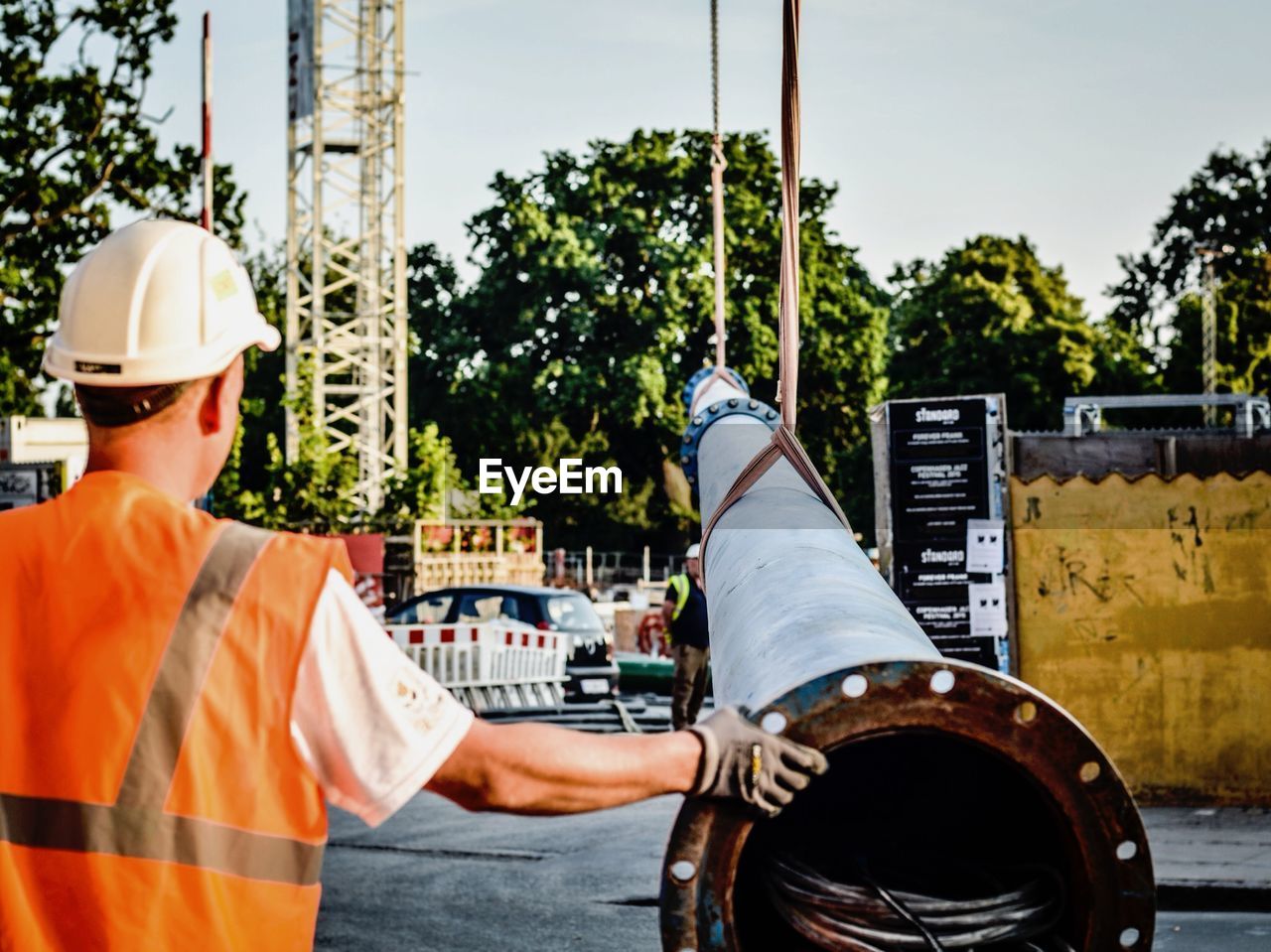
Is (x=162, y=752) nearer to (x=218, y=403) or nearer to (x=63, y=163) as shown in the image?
(x=218, y=403)

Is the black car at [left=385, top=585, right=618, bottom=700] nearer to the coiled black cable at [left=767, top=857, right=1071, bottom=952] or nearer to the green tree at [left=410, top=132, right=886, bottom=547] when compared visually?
the coiled black cable at [left=767, top=857, right=1071, bottom=952]

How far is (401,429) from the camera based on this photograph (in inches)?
1641

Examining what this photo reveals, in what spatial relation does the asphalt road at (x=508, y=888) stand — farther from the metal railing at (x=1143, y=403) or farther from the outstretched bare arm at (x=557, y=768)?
the metal railing at (x=1143, y=403)

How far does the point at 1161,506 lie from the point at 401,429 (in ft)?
103

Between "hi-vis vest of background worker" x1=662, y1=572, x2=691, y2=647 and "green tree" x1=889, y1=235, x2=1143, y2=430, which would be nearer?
"hi-vis vest of background worker" x1=662, y1=572, x2=691, y2=647

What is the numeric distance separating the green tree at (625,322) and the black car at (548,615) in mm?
23090

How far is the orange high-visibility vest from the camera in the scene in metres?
2.01

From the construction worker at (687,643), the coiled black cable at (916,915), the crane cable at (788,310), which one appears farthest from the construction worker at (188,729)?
the construction worker at (687,643)

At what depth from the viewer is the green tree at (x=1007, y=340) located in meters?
50.5

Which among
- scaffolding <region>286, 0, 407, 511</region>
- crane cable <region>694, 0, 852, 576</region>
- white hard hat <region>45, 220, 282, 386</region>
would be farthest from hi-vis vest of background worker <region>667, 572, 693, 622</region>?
scaffolding <region>286, 0, 407, 511</region>

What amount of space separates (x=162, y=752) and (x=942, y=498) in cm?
1046

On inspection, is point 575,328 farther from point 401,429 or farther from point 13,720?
point 13,720

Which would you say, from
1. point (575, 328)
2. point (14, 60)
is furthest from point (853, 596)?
point (575, 328)

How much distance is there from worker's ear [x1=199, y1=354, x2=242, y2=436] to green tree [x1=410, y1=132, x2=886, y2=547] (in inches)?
1698
